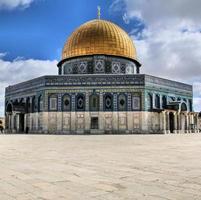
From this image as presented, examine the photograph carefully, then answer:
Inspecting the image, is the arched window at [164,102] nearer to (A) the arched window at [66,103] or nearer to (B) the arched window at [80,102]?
(B) the arched window at [80,102]

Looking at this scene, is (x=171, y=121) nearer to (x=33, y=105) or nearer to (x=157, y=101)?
(x=157, y=101)

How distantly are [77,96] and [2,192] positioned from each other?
26.8 m

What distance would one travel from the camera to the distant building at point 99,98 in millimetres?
29844

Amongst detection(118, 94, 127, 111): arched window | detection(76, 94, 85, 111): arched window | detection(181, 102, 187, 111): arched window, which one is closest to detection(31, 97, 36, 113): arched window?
detection(76, 94, 85, 111): arched window

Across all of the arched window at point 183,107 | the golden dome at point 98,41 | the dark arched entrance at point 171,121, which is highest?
the golden dome at point 98,41

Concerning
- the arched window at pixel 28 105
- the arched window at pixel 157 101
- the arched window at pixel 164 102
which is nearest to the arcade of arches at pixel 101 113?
the arched window at pixel 157 101

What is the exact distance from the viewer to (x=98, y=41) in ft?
110

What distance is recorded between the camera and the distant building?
29844 mm

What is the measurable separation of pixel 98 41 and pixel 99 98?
7.55 metres

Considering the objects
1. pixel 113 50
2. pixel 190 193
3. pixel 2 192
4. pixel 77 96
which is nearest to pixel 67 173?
pixel 2 192

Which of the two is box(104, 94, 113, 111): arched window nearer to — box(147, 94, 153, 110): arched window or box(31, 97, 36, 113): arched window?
box(147, 94, 153, 110): arched window

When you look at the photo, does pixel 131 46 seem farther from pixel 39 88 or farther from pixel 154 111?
pixel 39 88

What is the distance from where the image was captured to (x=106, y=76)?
30.2 metres

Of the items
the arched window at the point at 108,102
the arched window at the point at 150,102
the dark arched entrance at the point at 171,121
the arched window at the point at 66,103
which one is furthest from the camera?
the dark arched entrance at the point at 171,121
